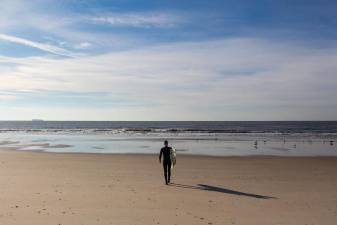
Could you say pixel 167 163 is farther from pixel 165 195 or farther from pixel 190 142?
pixel 190 142

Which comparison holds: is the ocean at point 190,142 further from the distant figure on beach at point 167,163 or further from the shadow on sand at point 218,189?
the shadow on sand at point 218,189

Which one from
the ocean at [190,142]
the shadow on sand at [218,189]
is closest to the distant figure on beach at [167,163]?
the shadow on sand at [218,189]

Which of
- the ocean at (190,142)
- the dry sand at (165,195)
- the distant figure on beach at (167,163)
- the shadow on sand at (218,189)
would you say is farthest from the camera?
the ocean at (190,142)

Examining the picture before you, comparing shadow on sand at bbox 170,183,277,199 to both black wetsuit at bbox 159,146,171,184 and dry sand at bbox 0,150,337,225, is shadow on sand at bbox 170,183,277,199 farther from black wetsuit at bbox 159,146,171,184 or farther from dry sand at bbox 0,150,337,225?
black wetsuit at bbox 159,146,171,184

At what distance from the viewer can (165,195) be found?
40.8ft

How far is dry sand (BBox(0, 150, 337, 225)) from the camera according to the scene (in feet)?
31.1

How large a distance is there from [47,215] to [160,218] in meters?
2.63

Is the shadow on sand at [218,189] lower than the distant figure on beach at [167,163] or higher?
lower

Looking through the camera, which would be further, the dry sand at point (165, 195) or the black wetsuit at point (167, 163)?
the black wetsuit at point (167, 163)

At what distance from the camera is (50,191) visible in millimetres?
12797

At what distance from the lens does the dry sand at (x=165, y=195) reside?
9477 mm

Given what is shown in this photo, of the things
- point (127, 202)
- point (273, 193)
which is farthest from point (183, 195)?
point (273, 193)

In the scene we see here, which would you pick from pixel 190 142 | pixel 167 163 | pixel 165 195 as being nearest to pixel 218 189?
pixel 165 195

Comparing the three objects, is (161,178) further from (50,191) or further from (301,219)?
(301,219)
